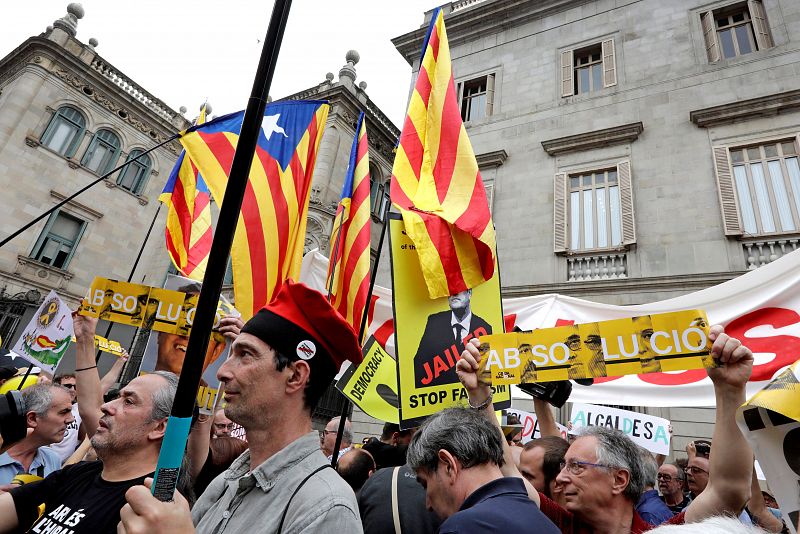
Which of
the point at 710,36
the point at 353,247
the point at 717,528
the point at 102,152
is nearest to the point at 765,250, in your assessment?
the point at 710,36

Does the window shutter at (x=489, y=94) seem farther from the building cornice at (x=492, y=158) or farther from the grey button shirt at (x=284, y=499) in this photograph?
the grey button shirt at (x=284, y=499)

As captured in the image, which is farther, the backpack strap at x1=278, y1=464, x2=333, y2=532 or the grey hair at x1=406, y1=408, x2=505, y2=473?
the grey hair at x1=406, y1=408, x2=505, y2=473

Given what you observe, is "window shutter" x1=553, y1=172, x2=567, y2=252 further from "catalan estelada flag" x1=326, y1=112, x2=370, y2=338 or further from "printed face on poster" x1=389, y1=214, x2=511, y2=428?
"printed face on poster" x1=389, y1=214, x2=511, y2=428

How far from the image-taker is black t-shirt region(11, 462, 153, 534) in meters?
2.10

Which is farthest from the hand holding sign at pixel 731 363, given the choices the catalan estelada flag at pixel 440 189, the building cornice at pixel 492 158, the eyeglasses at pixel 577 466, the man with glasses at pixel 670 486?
the building cornice at pixel 492 158

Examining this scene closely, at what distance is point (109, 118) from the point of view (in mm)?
20797

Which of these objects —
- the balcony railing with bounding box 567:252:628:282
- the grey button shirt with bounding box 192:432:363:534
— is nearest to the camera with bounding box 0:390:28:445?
the grey button shirt with bounding box 192:432:363:534

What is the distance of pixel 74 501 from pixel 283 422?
4.11ft

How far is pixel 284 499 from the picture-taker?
160 centimetres

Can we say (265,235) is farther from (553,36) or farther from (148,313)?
(553,36)

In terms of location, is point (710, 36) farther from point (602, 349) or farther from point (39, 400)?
point (39, 400)

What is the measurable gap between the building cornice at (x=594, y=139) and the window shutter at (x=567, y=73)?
164cm

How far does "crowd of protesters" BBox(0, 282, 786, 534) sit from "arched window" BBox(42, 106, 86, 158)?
2043 centimetres

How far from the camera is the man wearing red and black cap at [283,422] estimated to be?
156cm
